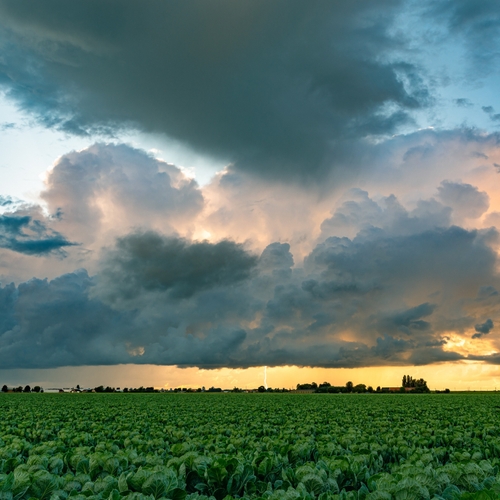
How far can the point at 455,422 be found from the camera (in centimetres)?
3002

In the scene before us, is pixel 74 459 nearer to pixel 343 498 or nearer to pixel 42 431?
pixel 343 498

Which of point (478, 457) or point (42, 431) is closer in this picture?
point (478, 457)

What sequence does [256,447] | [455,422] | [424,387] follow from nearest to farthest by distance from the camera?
[256,447] < [455,422] < [424,387]

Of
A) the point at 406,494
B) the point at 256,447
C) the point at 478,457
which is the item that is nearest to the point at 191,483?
the point at 406,494

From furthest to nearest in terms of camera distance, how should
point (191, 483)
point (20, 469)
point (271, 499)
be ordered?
point (191, 483)
point (20, 469)
point (271, 499)

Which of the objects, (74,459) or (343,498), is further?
(74,459)

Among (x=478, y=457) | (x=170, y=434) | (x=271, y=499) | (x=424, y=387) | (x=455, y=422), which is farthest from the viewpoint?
(x=424, y=387)

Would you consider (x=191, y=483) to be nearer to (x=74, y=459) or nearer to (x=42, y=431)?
(x=74, y=459)

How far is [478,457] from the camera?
1188 centimetres

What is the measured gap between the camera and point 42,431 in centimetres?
2164

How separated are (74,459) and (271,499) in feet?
20.2

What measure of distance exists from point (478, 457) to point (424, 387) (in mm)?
204393

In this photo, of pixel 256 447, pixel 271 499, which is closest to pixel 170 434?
pixel 256 447

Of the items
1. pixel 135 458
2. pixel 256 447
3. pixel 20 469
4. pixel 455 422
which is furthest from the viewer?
pixel 455 422
